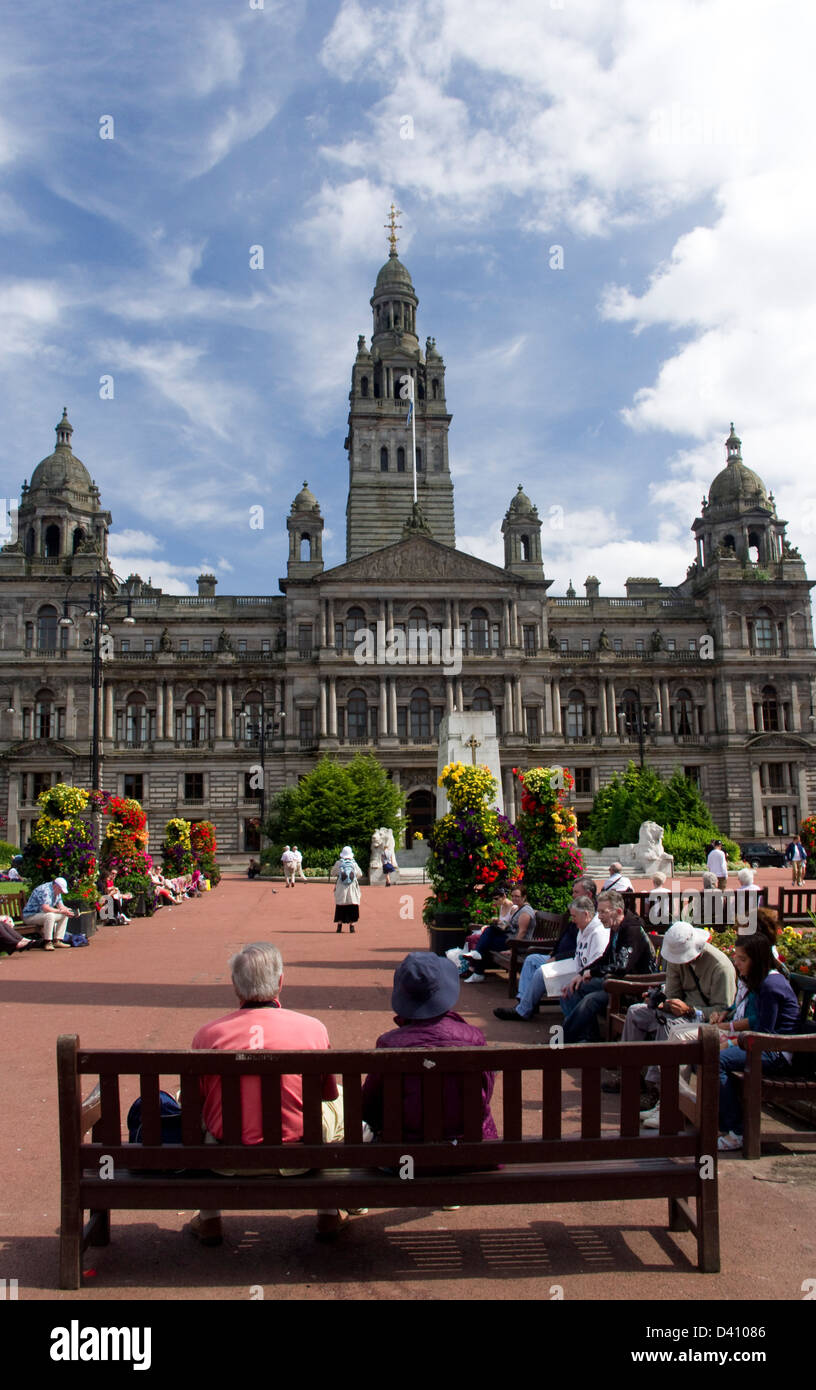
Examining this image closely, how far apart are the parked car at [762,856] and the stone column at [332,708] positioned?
22.0 m

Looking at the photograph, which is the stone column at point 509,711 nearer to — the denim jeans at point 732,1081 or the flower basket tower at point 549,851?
the flower basket tower at point 549,851

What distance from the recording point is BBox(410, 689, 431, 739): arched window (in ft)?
181

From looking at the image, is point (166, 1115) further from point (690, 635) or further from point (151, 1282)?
point (690, 635)

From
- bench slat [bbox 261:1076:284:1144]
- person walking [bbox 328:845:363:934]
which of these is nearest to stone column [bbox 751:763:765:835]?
person walking [bbox 328:845:363:934]

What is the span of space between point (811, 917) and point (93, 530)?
5218 cm

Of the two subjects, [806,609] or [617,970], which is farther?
[806,609]

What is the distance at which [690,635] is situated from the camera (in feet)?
198

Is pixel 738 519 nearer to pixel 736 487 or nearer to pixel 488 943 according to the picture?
pixel 736 487

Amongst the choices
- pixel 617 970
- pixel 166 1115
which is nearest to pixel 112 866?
pixel 617 970

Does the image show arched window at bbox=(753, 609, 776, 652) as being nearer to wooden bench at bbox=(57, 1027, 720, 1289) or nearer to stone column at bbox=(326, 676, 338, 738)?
stone column at bbox=(326, 676, 338, 738)

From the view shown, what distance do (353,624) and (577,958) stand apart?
4680 cm

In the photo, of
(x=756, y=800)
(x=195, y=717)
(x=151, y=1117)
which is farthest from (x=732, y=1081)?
(x=756, y=800)

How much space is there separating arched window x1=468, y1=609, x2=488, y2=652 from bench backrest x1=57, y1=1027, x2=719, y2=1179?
51660 millimetres

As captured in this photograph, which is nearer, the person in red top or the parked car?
the person in red top
